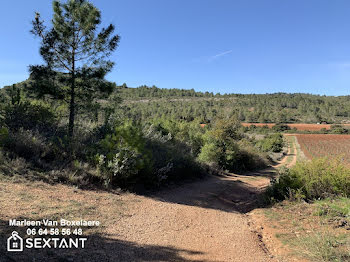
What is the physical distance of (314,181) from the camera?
6.73 metres

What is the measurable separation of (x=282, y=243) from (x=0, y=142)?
8.83 m

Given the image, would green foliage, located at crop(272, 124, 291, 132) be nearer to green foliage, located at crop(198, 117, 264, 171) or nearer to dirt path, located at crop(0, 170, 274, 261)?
green foliage, located at crop(198, 117, 264, 171)

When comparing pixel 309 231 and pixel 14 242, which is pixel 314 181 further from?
pixel 14 242

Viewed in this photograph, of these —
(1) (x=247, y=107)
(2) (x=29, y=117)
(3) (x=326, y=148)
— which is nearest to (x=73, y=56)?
(2) (x=29, y=117)

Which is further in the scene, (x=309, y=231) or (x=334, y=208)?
(x=334, y=208)

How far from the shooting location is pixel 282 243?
4.57 m

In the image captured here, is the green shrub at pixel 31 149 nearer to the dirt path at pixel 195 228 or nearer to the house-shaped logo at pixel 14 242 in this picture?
the dirt path at pixel 195 228

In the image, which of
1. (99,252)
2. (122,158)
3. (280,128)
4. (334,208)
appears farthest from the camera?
(280,128)

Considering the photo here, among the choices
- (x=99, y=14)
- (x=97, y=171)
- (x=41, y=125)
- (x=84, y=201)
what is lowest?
(x=84, y=201)

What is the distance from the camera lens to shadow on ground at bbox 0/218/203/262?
313cm

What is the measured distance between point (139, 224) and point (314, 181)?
5443mm

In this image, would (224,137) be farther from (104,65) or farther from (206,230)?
(206,230)

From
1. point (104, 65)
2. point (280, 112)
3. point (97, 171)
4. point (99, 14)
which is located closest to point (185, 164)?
point (97, 171)

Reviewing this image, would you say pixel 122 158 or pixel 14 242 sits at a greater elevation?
pixel 122 158
